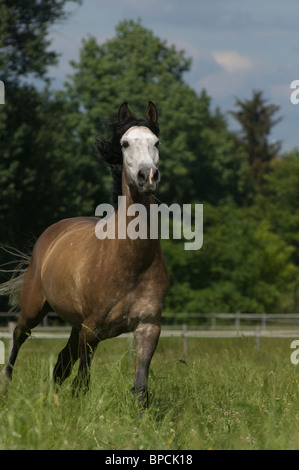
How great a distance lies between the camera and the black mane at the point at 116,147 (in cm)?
714

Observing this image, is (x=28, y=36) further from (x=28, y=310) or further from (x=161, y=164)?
(x=28, y=310)

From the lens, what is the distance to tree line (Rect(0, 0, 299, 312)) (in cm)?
2800

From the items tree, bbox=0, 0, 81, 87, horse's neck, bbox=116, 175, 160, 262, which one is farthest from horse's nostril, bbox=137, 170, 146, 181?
tree, bbox=0, 0, 81, 87

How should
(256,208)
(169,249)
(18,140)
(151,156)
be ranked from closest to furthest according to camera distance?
(151,156)
(18,140)
(169,249)
(256,208)

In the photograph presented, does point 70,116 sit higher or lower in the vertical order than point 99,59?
lower

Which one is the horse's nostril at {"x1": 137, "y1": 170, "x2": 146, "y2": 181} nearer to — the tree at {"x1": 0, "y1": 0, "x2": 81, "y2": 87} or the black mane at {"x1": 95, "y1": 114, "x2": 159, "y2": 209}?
the black mane at {"x1": 95, "y1": 114, "x2": 159, "y2": 209}

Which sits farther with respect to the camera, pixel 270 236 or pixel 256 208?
pixel 256 208

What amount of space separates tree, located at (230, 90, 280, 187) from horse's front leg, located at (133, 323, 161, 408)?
2233 inches

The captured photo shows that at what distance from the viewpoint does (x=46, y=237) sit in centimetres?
923

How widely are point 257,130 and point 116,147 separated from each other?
193 ft

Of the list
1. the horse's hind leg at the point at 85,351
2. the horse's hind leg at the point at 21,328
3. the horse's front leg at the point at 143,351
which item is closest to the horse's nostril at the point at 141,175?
the horse's front leg at the point at 143,351

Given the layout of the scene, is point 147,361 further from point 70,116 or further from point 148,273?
point 70,116
